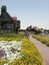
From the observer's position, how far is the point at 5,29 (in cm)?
5241

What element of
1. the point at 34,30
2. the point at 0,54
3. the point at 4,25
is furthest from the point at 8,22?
the point at 0,54

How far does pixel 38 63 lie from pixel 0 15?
1741 inches

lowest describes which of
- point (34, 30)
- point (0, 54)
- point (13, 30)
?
point (34, 30)

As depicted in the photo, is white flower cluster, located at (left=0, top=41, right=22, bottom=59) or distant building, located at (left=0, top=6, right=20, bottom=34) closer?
white flower cluster, located at (left=0, top=41, right=22, bottom=59)

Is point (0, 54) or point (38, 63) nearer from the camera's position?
point (38, 63)

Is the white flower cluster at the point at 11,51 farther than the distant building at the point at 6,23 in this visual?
No

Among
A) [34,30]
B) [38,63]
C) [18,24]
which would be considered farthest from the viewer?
[34,30]

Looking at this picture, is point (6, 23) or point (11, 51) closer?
point (11, 51)

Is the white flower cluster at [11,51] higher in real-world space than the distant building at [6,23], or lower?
higher

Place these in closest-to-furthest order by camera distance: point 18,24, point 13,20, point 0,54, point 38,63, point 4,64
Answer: point 4,64, point 38,63, point 0,54, point 13,20, point 18,24

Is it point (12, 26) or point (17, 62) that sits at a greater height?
point (17, 62)

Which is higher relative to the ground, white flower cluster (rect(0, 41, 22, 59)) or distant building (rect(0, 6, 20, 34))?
white flower cluster (rect(0, 41, 22, 59))

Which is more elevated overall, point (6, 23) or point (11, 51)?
point (11, 51)

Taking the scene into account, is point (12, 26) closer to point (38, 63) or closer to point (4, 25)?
point (4, 25)
